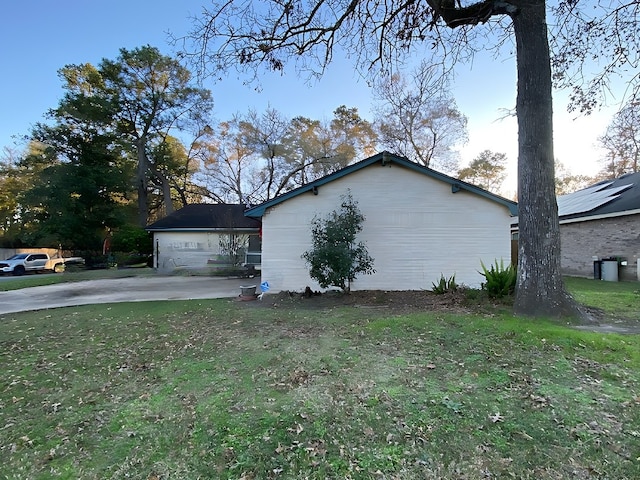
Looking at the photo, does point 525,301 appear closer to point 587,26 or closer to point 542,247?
point 542,247

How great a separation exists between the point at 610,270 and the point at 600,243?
1565mm

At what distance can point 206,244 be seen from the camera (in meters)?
19.3

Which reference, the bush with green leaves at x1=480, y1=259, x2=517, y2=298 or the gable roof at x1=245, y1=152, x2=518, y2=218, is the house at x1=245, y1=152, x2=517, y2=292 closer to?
the gable roof at x1=245, y1=152, x2=518, y2=218

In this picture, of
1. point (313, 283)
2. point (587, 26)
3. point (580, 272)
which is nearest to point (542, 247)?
point (587, 26)

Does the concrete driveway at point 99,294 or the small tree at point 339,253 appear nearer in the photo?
the small tree at point 339,253

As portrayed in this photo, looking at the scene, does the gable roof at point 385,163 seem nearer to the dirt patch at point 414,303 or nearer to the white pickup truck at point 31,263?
the dirt patch at point 414,303

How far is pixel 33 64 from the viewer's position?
12406mm

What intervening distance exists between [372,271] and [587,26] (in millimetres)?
7381

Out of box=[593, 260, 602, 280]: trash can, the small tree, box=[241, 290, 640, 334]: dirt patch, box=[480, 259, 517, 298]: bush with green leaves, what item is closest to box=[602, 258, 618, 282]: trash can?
box=[593, 260, 602, 280]: trash can

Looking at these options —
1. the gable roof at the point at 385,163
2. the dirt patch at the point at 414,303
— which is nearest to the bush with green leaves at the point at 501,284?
the dirt patch at the point at 414,303

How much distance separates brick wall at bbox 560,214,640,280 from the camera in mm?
13062

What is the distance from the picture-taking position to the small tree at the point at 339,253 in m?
9.05

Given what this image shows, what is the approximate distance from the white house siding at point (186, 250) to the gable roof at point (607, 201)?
699 inches

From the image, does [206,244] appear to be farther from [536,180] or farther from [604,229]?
[604,229]
